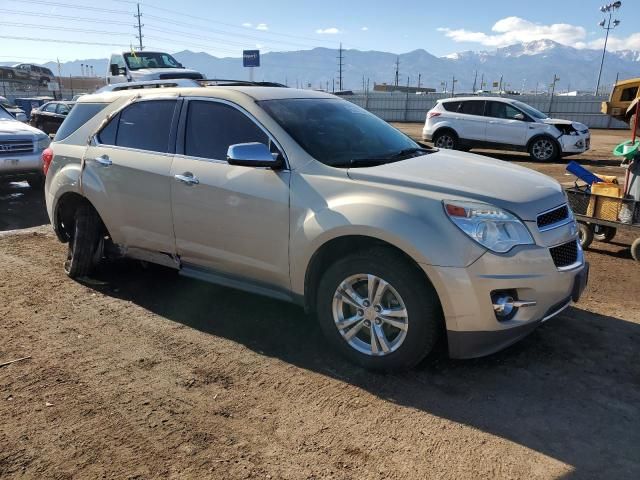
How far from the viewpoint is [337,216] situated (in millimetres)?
3375

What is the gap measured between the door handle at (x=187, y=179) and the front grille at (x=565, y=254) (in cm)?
257

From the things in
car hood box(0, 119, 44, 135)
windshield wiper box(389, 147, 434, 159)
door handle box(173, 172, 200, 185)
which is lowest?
car hood box(0, 119, 44, 135)

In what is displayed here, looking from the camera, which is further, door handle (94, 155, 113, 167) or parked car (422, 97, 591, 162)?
parked car (422, 97, 591, 162)

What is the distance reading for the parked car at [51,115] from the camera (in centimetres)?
2125

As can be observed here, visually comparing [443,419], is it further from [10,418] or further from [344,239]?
[10,418]

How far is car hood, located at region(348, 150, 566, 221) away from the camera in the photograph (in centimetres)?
321

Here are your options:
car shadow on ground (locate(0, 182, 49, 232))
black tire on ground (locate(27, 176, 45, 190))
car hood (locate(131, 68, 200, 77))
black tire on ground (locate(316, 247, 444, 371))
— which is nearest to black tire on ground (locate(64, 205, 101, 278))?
black tire on ground (locate(316, 247, 444, 371))

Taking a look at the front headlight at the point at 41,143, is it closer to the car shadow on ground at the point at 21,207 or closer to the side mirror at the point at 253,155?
the car shadow on ground at the point at 21,207

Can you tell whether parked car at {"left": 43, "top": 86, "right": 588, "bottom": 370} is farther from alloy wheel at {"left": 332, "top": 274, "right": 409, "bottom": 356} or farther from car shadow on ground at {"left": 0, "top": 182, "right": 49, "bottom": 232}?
car shadow on ground at {"left": 0, "top": 182, "right": 49, "bottom": 232}

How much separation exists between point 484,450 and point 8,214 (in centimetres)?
834

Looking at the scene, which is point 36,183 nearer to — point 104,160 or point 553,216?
point 104,160

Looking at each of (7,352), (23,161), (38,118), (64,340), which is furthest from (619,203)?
(38,118)

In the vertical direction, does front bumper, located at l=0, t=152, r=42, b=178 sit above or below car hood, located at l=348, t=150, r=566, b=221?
below

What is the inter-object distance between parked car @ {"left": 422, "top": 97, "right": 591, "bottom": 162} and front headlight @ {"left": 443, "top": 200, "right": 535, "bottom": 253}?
13073 millimetres
